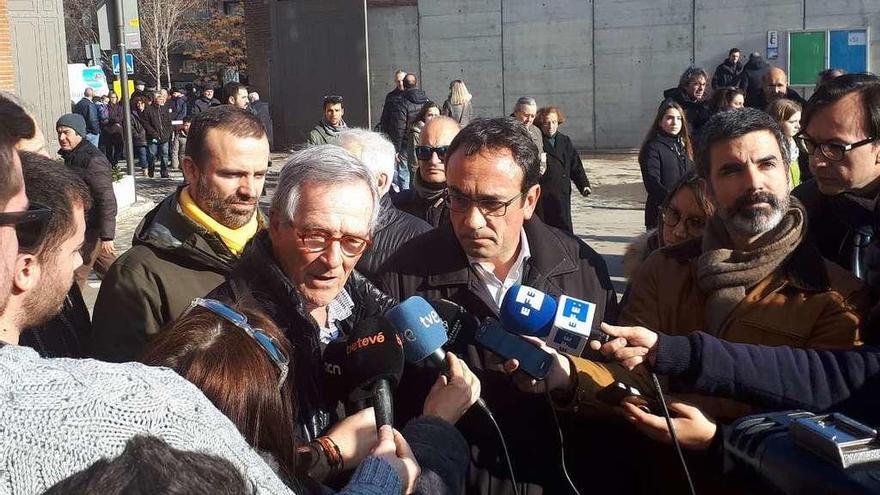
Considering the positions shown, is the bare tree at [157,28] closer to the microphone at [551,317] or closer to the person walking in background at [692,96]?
the person walking in background at [692,96]

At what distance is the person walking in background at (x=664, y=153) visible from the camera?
7645mm

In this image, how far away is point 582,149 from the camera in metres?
22.1

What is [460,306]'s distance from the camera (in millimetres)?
2842

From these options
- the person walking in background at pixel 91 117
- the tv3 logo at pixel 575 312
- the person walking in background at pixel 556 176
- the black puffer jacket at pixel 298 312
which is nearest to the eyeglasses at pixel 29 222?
the black puffer jacket at pixel 298 312

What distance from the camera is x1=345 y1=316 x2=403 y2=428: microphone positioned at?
2154mm

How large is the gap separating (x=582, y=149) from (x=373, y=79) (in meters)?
5.40

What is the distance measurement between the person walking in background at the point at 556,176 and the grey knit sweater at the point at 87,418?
712cm

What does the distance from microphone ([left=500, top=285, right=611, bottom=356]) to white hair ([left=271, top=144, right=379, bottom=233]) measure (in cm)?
59

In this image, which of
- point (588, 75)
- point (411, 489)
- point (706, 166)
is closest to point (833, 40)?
point (588, 75)

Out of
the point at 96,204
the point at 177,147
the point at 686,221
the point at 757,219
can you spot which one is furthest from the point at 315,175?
the point at 177,147

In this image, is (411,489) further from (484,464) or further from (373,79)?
(373,79)

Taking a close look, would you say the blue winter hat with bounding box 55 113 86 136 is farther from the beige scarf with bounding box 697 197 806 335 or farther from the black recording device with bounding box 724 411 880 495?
the black recording device with bounding box 724 411 880 495

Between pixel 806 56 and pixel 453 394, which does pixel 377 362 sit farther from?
pixel 806 56

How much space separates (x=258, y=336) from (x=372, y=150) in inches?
117
